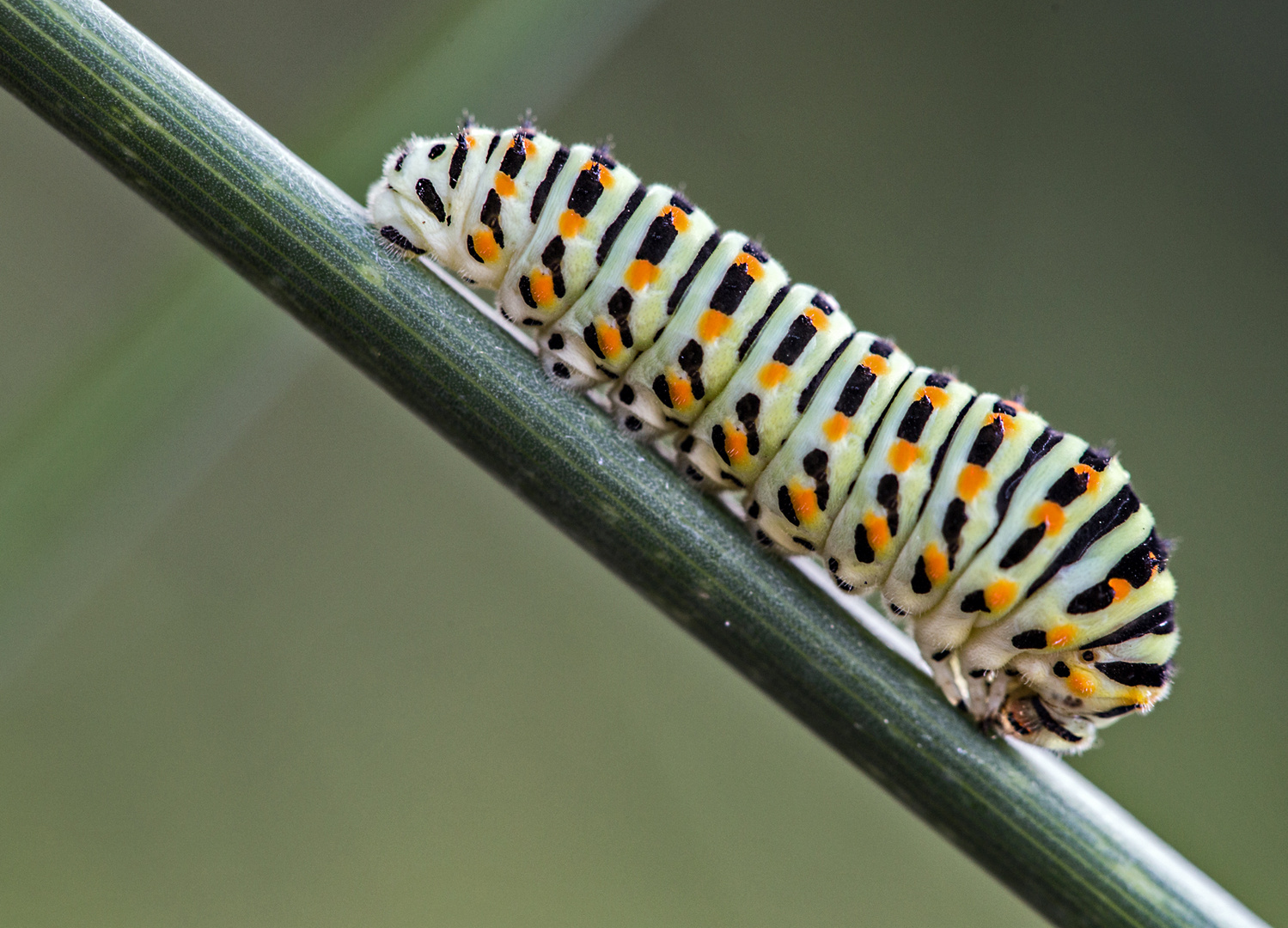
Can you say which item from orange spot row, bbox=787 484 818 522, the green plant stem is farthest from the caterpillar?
the green plant stem

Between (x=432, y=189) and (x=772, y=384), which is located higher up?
(x=772, y=384)

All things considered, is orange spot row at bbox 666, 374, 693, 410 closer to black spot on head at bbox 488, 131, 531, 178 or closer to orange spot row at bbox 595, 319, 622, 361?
orange spot row at bbox 595, 319, 622, 361

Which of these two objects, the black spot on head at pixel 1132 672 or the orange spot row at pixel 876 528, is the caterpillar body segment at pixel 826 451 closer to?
the orange spot row at pixel 876 528

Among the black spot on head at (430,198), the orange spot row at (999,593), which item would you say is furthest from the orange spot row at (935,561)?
the black spot on head at (430,198)

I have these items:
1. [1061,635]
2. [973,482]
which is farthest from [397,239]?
[1061,635]

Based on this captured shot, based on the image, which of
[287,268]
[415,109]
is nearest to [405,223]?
[287,268]

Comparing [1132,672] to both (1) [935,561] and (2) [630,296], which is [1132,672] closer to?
(1) [935,561]

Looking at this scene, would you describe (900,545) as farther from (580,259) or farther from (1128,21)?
(1128,21)
